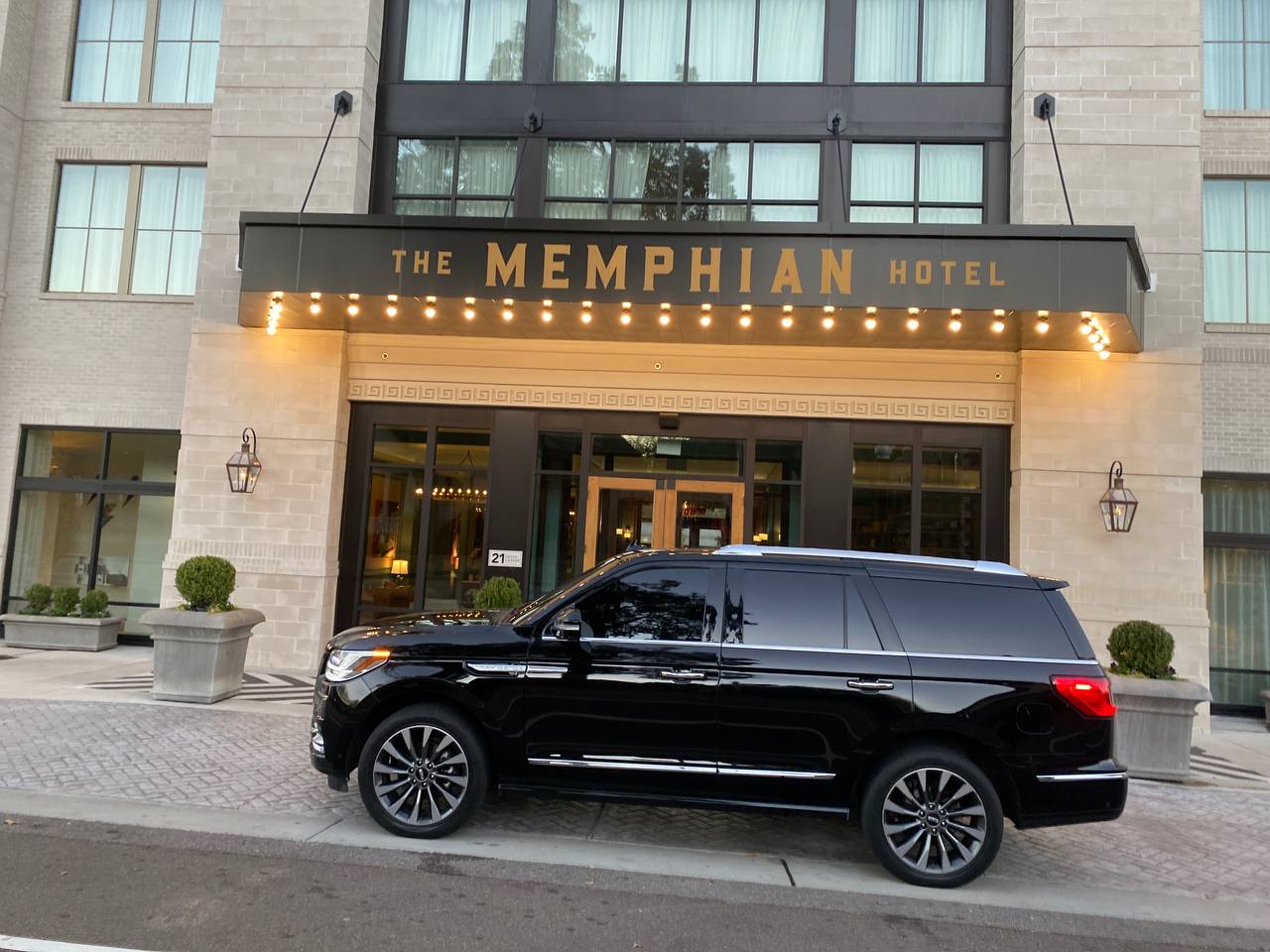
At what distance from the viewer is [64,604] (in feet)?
41.1

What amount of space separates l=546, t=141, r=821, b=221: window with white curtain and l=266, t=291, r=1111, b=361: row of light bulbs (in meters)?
2.29

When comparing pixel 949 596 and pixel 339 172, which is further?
pixel 339 172

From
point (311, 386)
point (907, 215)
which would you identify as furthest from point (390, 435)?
point (907, 215)

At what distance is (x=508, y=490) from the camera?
12094 mm

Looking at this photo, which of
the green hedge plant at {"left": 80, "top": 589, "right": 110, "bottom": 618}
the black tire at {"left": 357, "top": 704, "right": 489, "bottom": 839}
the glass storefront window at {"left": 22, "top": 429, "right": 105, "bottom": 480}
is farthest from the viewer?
the glass storefront window at {"left": 22, "top": 429, "right": 105, "bottom": 480}

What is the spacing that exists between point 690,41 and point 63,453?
38.0ft

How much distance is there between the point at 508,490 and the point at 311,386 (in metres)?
3.07

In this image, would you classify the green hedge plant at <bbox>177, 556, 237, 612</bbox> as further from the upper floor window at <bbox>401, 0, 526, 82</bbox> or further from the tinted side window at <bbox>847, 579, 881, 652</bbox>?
the upper floor window at <bbox>401, 0, 526, 82</bbox>

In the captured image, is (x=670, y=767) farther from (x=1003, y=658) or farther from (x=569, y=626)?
(x=1003, y=658)

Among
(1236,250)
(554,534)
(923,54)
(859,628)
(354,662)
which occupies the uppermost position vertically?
(923,54)

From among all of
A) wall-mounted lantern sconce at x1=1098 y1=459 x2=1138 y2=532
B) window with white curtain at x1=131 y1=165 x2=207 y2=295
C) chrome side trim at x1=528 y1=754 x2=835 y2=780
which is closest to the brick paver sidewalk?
chrome side trim at x1=528 y1=754 x2=835 y2=780

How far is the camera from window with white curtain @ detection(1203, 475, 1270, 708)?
1159 cm

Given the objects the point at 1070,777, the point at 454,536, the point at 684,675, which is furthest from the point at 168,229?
the point at 1070,777

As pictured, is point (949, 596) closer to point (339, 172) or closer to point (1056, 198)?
point (1056, 198)
